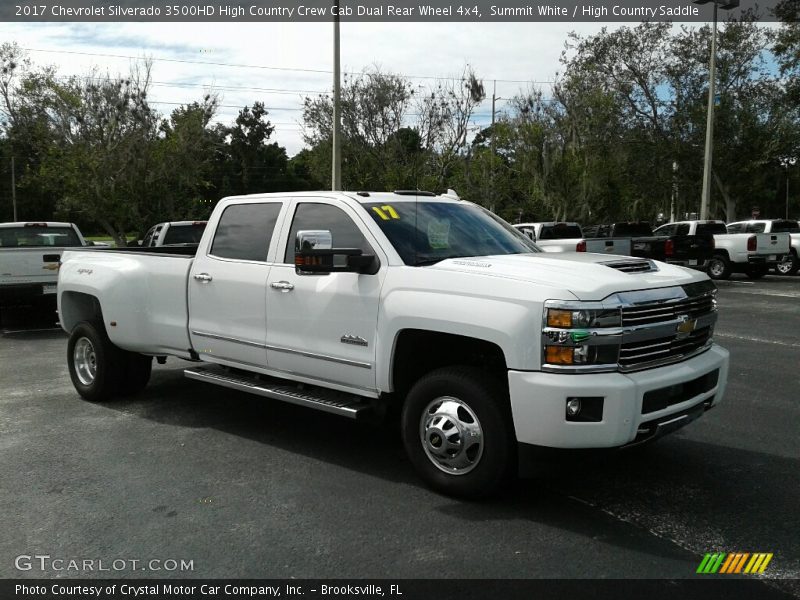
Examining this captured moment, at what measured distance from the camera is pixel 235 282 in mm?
5762

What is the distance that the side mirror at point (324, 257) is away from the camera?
4.74 m

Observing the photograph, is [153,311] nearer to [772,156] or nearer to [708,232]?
[708,232]

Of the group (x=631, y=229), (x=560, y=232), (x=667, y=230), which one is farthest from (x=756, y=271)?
(x=560, y=232)

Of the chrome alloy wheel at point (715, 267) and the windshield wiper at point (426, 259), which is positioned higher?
the windshield wiper at point (426, 259)

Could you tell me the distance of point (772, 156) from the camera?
113 feet

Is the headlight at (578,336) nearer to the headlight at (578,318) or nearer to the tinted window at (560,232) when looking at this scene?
the headlight at (578,318)

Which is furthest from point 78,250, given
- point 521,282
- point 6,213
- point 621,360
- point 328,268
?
point 6,213

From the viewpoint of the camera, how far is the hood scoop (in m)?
4.59

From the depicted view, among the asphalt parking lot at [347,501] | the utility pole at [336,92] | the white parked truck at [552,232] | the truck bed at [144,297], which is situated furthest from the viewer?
the white parked truck at [552,232]

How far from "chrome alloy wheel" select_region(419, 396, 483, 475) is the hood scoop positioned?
4.20 ft

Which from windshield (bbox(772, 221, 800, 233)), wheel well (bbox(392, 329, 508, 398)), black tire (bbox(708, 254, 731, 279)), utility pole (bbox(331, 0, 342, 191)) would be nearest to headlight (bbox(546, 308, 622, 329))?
wheel well (bbox(392, 329, 508, 398))

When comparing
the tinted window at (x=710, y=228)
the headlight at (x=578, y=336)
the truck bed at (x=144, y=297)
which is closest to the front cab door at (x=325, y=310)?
the truck bed at (x=144, y=297)

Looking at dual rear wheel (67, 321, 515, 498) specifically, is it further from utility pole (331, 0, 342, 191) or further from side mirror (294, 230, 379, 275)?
utility pole (331, 0, 342, 191)

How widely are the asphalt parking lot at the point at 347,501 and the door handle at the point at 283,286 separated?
1.21 m
